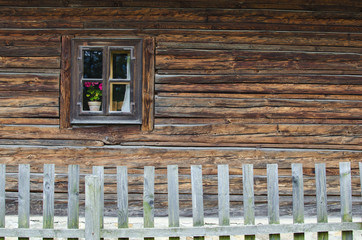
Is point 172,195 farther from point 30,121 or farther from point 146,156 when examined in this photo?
point 30,121

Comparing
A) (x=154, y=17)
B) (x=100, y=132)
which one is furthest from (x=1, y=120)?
(x=154, y=17)

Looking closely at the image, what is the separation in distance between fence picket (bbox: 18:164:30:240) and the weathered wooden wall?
2.07 meters

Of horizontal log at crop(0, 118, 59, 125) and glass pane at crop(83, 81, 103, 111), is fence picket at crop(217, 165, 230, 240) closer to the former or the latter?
glass pane at crop(83, 81, 103, 111)

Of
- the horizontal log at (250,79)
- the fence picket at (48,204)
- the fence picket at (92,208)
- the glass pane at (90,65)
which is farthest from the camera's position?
the glass pane at (90,65)

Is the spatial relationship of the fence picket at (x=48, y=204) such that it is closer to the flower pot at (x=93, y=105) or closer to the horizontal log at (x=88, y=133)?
the horizontal log at (x=88, y=133)

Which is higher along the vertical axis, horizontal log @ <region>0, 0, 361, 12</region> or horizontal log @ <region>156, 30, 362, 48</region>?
horizontal log @ <region>0, 0, 361, 12</region>

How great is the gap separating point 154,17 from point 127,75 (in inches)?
35.0

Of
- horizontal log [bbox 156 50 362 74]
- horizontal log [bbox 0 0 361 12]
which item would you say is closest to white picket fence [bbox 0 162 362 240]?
horizontal log [bbox 156 50 362 74]

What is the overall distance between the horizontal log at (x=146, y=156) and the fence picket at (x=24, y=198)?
206cm

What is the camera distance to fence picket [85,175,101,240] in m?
2.79

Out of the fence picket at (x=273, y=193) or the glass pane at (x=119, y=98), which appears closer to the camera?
the fence picket at (x=273, y=193)

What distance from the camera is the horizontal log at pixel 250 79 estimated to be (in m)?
5.04

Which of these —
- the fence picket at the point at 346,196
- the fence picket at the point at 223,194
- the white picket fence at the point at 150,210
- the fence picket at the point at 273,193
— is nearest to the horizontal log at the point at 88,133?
the white picket fence at the point at 150,210

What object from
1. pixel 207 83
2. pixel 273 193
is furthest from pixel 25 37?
pixel 273 193
